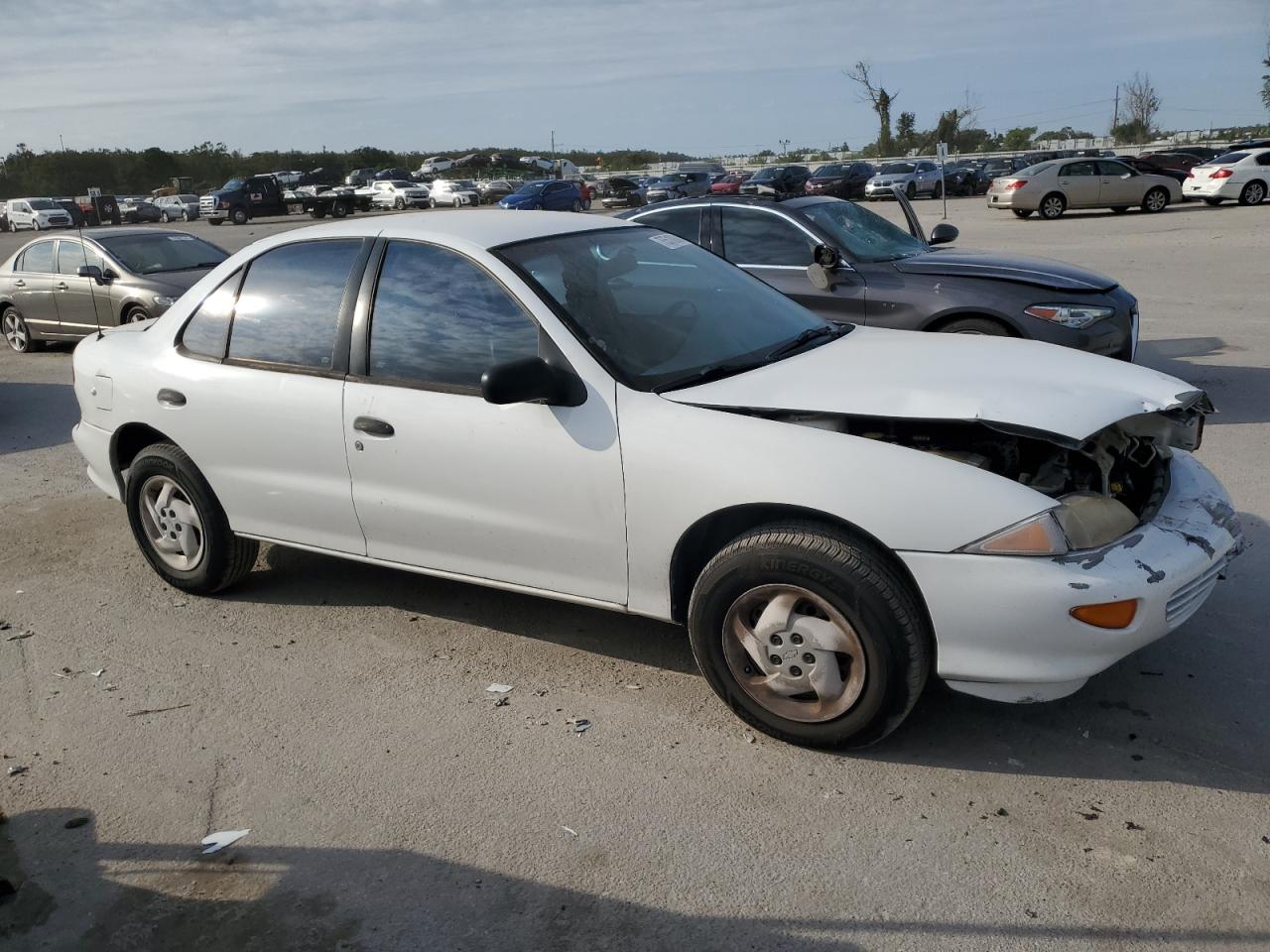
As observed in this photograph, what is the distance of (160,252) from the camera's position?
503 inches

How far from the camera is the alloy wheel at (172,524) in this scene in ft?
17.2

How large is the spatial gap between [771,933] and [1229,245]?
19372mm

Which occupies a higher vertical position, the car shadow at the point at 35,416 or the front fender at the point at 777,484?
the front fender at the point at 777,484

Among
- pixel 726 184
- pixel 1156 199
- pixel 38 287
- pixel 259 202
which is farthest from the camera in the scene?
pixel 259 202

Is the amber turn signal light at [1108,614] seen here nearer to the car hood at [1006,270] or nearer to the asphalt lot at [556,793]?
the asphalt lot at [556,793]

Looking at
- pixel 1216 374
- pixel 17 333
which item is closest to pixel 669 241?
pixel 1216 374

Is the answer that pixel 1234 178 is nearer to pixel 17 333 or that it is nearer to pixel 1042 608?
pixel 17 333

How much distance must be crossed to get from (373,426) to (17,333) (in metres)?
11.4

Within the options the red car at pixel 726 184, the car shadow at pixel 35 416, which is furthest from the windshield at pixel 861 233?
the red car at pixel 726 184

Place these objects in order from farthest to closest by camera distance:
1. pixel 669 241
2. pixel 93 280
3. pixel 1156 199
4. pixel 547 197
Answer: pixel 547 197 → pixel 1156 199 → pixel 93 280 → pixel 669 241

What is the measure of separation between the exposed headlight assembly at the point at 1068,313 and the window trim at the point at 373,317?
458cm

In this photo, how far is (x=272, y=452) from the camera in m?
4.77

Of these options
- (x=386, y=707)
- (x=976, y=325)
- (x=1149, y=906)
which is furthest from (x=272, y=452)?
(x=976, y=325)

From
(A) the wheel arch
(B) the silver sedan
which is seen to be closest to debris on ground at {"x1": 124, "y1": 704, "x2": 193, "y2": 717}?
(A) the wheel arch
